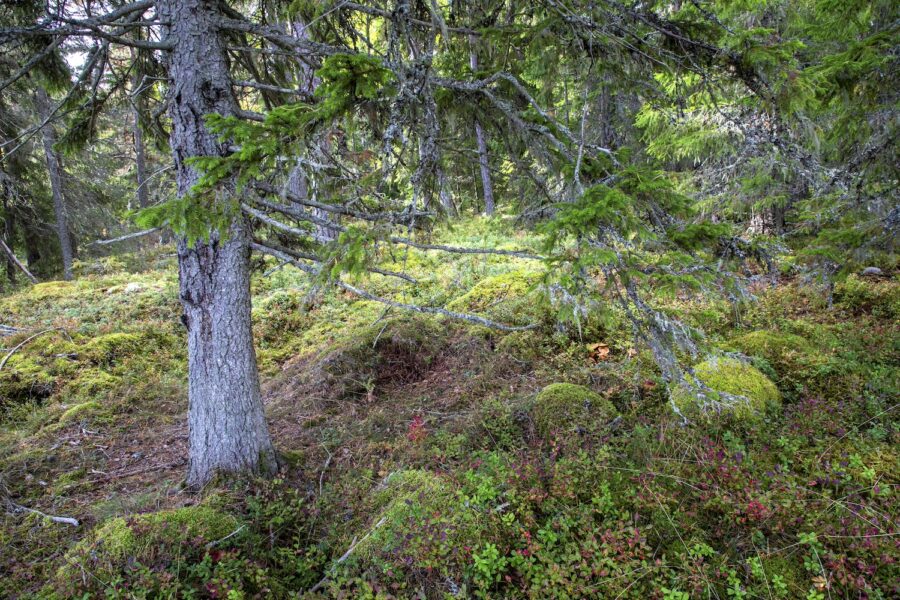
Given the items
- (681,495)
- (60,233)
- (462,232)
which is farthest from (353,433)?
(60,233)

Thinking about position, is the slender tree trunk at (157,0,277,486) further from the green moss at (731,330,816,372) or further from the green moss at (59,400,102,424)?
the green moss at (731,330,816,372)

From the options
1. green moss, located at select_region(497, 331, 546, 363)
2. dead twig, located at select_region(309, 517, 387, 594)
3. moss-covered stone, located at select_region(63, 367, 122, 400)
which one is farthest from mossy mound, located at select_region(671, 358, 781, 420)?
moss-covered stone, located at select_region(63, 367, 122, 400)

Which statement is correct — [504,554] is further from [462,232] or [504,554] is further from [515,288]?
[462,232]

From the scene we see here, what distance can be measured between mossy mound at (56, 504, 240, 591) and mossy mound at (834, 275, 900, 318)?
9.51m

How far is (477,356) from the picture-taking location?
23.2 feet

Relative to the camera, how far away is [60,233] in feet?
50.0

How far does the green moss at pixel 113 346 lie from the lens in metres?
8.23

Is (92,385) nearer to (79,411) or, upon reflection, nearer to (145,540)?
(79,411)

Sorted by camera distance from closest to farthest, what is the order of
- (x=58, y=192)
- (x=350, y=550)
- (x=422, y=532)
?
(x=422, y=532) → (x=350, y=550) → (x=58, y=192)

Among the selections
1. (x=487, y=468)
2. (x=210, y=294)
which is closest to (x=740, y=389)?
(x=487, y=468)

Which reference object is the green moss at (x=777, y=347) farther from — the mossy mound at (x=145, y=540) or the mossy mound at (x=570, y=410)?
the mossy mound at (x=145, y=540)

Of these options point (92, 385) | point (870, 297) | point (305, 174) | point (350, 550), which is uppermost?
point (305, 174)

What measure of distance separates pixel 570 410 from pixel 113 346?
9.11 metres

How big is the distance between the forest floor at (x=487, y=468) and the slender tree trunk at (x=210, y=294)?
0.49m
